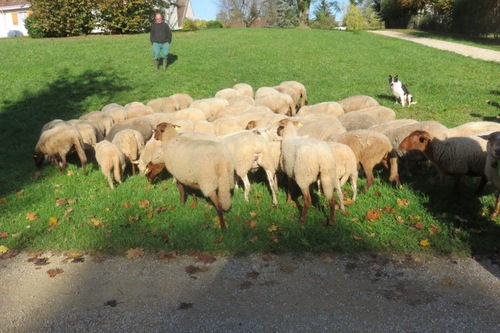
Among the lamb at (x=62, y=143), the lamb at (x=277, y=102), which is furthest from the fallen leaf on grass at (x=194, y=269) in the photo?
the lamb at (x=277, y=102)

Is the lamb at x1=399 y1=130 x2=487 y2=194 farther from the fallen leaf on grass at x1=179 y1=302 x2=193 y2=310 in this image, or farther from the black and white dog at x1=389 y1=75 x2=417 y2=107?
the black and white dog at x1=389 y1=75 x2=417 y2=107

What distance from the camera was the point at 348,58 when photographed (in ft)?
76.0

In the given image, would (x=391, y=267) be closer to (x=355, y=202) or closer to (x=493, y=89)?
(x=355, y=202)

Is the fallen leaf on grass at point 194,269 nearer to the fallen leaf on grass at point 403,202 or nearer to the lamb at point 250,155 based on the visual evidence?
the lamb at point 250,155


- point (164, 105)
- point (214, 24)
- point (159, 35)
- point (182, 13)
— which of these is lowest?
point (164, 105)

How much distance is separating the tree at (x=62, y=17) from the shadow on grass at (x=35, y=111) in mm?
11888

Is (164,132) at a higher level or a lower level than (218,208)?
higher

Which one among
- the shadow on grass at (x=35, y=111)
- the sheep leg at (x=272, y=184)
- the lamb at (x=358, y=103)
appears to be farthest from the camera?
the lamb at (x=358, y=103)

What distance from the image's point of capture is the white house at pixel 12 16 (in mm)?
52625

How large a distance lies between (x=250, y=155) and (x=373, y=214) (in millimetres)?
2089

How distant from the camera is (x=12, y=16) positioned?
54.1m

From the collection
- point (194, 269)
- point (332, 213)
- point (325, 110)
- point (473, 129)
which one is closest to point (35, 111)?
point (325, 110)

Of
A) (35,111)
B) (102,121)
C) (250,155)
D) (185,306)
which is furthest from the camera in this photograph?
(35,111)

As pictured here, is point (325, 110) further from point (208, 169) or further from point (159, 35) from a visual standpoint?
point (159, 35)
